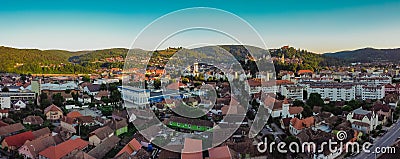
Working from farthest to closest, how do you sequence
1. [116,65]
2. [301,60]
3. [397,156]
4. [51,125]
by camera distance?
[116,65] < [301,60] < [51,125] < [397,156]

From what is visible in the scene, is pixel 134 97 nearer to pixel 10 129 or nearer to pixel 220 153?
pixel 10 129

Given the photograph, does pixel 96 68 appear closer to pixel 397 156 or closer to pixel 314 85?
pixel 314 85

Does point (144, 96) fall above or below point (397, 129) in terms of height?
above

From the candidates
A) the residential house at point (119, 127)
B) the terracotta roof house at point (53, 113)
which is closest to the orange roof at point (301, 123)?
the residential house at point (119, 127)

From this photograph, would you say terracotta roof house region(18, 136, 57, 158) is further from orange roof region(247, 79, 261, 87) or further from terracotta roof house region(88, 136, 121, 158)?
orange roof region(247, 79, 261, 87)

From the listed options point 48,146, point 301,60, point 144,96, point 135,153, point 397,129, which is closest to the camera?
point 135,153

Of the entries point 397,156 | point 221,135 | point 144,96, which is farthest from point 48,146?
point 397,156
